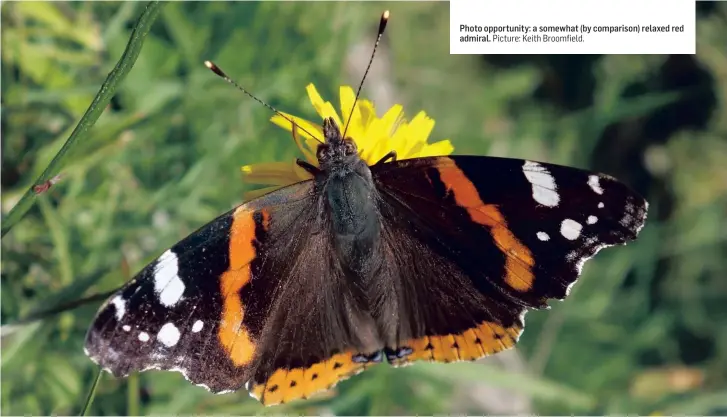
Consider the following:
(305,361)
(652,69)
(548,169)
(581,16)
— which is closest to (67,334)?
(305,361)

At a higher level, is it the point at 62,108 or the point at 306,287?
the point at 62,108

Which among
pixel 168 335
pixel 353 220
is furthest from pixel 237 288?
pixel 353 220

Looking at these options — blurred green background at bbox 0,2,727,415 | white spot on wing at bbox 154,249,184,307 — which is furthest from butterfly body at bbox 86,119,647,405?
blurred green background at bbox 0,2,727,415

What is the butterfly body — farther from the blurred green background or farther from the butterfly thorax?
the blurred green background

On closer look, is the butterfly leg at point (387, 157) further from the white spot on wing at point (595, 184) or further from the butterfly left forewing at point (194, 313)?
the white spot on wing at point (595, 184)

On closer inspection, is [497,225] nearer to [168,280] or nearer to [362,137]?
[362,137]

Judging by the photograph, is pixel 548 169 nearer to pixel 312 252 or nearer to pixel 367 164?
pixel 367 164

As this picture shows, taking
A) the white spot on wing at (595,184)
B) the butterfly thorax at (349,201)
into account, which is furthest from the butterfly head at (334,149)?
the white spot on wing at (595,184)
